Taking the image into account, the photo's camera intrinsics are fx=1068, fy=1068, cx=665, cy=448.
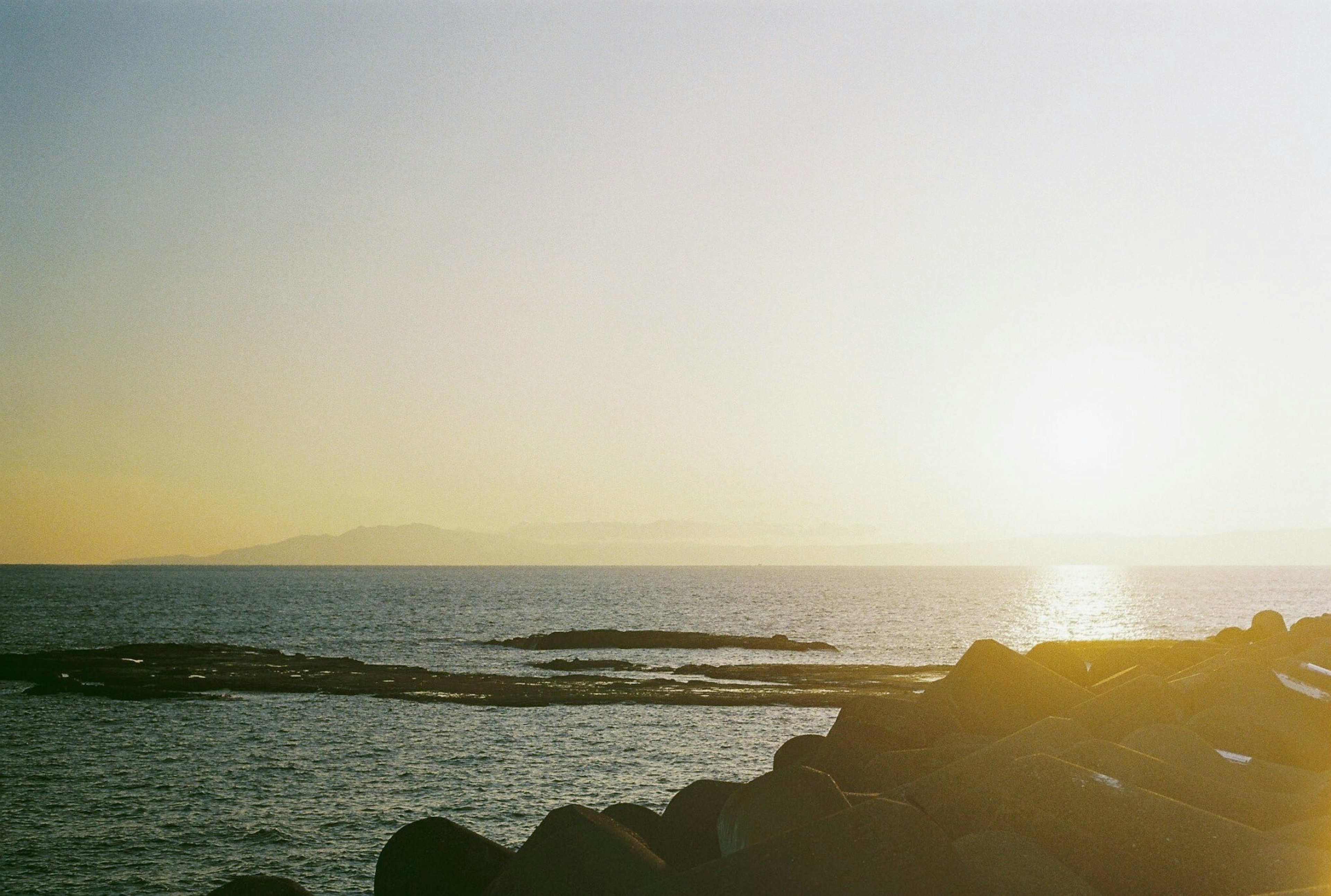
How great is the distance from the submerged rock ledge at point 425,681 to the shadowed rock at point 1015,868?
28528mm

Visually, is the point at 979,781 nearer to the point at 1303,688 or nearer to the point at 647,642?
the point at 1303,688

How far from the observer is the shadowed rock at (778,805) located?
10.6m

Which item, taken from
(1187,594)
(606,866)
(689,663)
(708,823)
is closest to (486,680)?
(689,663)

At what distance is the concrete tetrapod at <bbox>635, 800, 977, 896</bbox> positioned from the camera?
870cm

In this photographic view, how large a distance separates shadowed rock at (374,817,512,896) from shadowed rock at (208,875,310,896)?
1.35 meters

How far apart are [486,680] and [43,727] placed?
16822mm

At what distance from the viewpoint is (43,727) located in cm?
3209

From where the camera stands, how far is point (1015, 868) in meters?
9.00

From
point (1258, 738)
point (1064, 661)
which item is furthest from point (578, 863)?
point (1064, 661)

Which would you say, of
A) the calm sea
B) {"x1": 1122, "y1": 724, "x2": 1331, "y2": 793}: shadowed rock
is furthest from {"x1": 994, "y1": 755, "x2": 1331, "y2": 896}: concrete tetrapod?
the calm sea

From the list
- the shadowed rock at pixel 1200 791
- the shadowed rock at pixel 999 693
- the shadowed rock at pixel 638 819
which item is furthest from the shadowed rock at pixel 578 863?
the shadowed rock at pixel 999 693

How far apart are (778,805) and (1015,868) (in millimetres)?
2550

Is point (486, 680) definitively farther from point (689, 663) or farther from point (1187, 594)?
point (1187, 594)

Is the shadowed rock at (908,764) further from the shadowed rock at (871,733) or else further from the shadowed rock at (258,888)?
the shadowed rock at (258,888)
